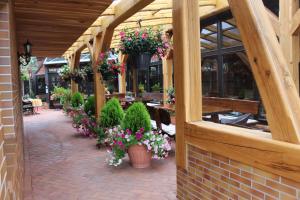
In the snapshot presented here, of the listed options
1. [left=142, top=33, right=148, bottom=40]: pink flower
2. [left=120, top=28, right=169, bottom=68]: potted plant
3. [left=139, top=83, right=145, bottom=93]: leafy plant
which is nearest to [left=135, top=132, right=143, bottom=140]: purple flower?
[left=120, top=28, right=169, bottom=68]: potted plant

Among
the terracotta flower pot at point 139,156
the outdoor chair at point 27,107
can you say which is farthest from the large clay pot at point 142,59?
the outdoor chair at point 27,107

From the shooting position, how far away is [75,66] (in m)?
11.8

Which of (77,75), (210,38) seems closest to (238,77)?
(210,38)

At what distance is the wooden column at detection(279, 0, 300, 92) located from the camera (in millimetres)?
4316

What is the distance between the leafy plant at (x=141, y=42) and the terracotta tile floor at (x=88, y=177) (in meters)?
1.84

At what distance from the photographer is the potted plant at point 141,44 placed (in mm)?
4875

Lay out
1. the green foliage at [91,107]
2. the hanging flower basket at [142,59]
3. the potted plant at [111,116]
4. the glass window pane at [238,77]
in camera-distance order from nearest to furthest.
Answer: the hanging flower basket at [142,59] → the potted plant at [111,116] → the glass window pane at [238,77] → the green foliage at [91,107]

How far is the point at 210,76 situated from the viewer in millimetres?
8086

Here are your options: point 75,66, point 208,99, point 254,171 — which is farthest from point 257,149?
point 75,66

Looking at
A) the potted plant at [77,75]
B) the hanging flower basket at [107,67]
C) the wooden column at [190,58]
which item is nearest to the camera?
the wooden column at [190,58]

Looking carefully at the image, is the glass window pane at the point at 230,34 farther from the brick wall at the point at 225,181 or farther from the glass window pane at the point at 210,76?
the brick wall at the point at 225,181

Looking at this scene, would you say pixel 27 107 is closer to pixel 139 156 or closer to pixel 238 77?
pixel 238 77

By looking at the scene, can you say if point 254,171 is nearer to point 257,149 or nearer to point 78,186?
point 257,149

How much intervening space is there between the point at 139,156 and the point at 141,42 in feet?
6.01
